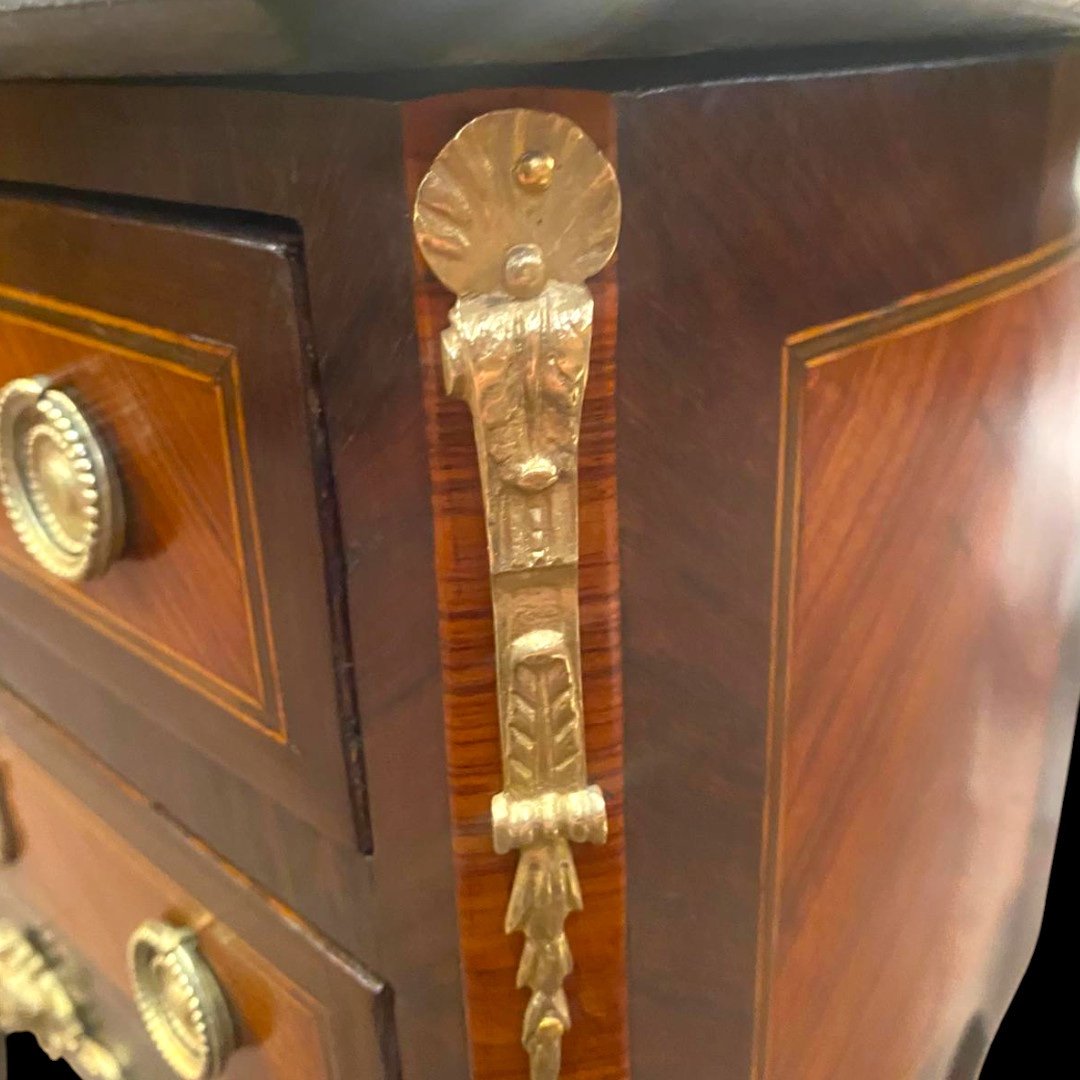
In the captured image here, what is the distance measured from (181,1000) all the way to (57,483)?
0.26 m

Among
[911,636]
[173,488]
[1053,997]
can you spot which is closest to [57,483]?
[173,488]

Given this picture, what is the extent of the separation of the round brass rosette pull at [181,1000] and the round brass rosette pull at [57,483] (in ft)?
0.62

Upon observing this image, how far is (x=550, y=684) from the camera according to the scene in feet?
1.07

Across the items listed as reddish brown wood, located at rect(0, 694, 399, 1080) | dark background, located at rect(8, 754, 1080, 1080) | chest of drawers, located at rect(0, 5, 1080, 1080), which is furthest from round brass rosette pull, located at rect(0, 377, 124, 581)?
dark background, located at rect(8, 754, 1080, 1080)

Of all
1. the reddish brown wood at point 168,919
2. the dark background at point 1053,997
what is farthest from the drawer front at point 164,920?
the dark background at point 1053,997

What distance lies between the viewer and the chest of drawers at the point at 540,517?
0.94 feet

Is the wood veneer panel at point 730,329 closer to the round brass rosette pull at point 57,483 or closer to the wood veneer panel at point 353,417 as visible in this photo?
the wood veneer panel at point 353,417

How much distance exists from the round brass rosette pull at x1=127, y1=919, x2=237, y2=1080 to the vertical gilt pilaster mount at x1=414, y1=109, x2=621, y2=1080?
24 cm

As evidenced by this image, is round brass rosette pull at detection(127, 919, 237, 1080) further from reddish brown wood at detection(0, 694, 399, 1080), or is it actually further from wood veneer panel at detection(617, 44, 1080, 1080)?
wood veneer panel at detection(617, 44, 1080, 1080)

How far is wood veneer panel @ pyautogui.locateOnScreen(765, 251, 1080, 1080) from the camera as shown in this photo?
375mm

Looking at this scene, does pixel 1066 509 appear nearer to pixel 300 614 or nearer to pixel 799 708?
pixel 799 708

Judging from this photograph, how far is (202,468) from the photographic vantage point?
37 centimetres

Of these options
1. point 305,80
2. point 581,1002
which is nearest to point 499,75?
point 305,80

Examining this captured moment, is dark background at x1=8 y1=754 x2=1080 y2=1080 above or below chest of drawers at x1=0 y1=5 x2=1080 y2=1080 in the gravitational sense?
below
